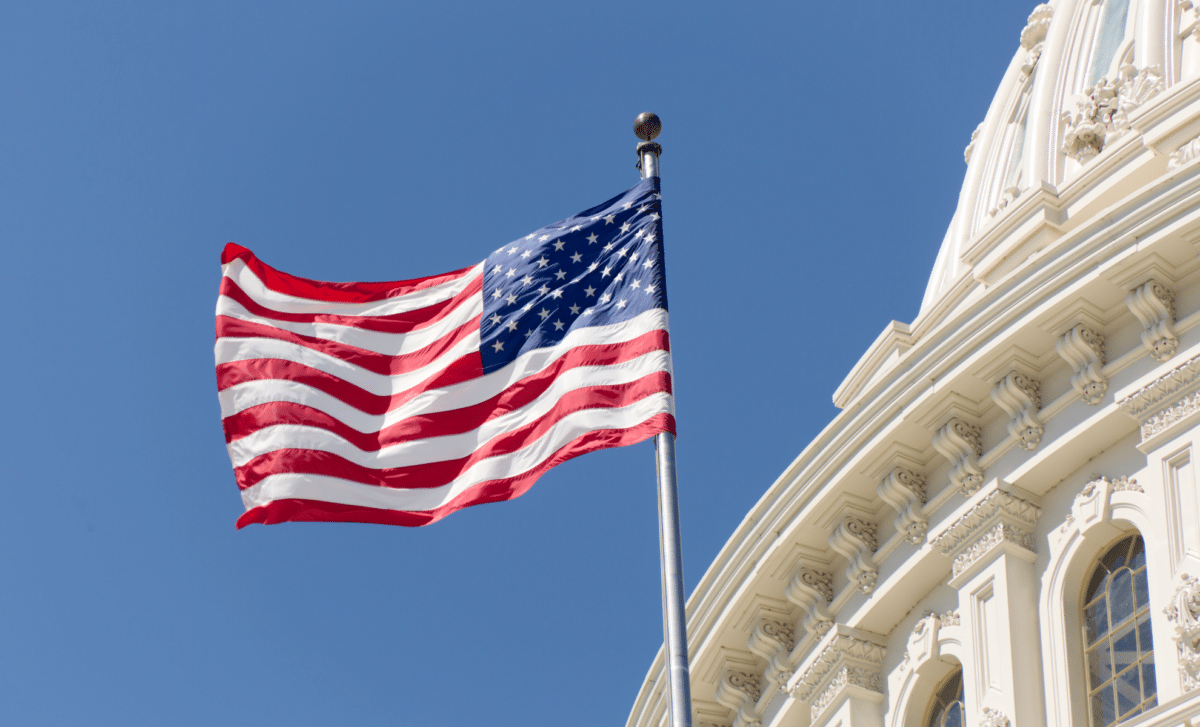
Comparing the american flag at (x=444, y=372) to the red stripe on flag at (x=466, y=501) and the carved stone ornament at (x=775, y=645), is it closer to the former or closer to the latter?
the red stripe on flag at (x=466, y=501)

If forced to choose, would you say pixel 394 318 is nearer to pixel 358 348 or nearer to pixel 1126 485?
pixel 358 348

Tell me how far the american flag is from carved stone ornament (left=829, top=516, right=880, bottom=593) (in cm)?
844

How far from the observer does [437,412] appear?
838 inches

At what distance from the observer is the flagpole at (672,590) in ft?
56.2

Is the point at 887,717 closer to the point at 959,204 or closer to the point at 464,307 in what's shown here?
the point at 464,307

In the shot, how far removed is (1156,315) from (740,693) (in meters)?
8.49

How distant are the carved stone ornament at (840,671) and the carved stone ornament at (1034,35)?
21.0 m

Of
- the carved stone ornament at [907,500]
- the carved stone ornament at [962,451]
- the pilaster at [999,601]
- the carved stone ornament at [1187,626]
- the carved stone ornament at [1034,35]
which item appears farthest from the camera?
the carved stone ornament at [1034,35]

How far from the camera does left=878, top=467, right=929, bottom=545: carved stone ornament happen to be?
2802 centimetres

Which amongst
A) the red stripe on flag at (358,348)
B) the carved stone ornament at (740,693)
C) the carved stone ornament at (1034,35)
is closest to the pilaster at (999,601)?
A: the carved stone ornament at (740,693)

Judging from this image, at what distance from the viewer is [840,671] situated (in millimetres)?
28484

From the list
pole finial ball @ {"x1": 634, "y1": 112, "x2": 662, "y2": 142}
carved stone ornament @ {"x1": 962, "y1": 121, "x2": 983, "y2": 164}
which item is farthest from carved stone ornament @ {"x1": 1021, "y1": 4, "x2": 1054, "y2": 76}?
pole finial ball @ {"x1": 634, "y1": 112, "x2": 662, "y2": 142}

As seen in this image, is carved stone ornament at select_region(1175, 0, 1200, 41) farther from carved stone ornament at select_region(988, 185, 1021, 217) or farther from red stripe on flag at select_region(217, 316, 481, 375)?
red stripe on flag at select_region(217, 316, 481, 375)

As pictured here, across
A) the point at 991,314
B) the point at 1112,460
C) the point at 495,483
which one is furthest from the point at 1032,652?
the point at 495,483
